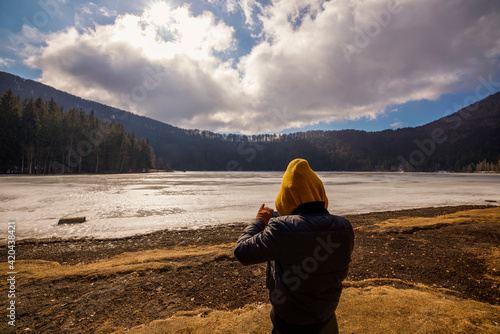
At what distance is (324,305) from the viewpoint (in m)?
1.71

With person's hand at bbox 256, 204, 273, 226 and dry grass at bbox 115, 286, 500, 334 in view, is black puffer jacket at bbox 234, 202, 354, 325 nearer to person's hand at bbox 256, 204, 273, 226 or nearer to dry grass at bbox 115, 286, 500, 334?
person's hand at bbox 256, 204, 273, 226

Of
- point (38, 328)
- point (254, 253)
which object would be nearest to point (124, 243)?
point (38, 328)

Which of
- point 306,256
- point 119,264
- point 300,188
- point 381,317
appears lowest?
point 119,264

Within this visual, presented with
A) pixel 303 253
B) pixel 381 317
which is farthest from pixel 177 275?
pixel 303 253

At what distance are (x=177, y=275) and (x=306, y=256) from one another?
4299mm

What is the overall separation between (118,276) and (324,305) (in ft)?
15.9

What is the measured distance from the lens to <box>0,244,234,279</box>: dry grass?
16.3 ft

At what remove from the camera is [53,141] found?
172ft

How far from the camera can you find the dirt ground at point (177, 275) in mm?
3547

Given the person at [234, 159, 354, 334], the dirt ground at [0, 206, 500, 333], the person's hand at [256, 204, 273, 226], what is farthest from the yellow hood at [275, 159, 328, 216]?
the dirt ground at [0, 206, 500, 333]

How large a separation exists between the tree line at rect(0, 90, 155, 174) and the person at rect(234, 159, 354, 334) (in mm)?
64727

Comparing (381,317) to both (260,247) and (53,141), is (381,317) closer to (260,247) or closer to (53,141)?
(260,247)

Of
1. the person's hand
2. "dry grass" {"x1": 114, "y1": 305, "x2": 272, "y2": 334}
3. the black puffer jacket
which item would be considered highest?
the person's hand

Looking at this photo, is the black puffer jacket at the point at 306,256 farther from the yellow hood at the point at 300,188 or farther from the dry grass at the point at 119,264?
the dry grass at the point at 119,264
